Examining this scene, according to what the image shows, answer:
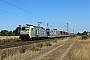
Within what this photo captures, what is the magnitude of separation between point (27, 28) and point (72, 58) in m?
31.1

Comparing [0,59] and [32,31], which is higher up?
[32,31]

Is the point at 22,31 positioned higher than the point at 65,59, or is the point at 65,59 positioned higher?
the point at 22,31

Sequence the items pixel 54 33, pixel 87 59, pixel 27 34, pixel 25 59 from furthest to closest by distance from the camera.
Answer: pixel 54 33, pixel 27 34, pixel 25 59, pixel 87 59

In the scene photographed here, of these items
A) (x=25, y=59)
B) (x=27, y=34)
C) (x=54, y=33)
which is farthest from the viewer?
(x=54, y=33)

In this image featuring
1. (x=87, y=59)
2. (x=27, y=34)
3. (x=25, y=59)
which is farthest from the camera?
(x=27, y=34)

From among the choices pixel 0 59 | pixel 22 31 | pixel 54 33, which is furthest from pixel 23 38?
pixel 54 33

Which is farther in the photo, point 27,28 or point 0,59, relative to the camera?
point 27,28

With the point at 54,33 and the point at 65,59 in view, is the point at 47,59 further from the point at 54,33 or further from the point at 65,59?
the point at 54,33

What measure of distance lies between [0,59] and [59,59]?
12.4 feet

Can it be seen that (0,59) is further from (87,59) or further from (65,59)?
(87,59)

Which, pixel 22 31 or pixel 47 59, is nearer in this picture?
pixel 47 59

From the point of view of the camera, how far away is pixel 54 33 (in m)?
87.2

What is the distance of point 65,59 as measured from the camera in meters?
14.1

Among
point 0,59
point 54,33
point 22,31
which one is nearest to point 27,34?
point 22,31
